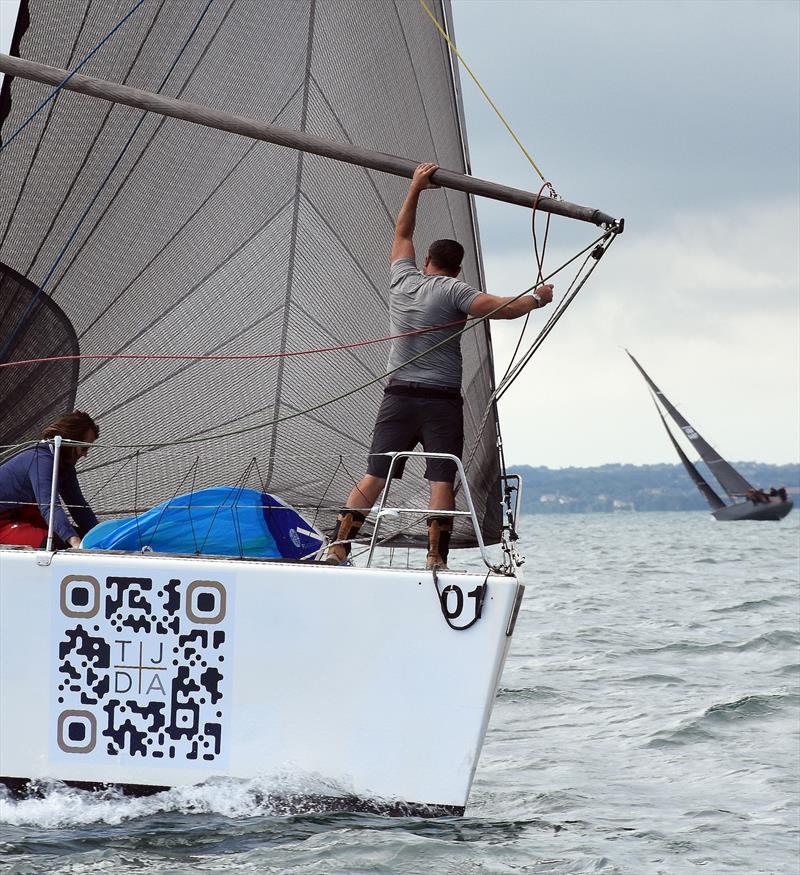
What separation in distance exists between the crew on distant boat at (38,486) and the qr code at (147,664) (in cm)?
56

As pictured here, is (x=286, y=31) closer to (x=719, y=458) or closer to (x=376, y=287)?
(x=376, y=287)

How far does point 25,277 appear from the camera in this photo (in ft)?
19.1

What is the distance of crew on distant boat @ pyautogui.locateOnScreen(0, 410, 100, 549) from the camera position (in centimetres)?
454

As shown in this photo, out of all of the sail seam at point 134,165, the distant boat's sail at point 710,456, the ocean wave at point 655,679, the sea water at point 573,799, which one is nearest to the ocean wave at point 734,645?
the sea water at point 573,799

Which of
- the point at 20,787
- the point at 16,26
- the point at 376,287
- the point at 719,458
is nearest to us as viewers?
the point at 20,787

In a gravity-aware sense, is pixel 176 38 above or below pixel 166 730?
above

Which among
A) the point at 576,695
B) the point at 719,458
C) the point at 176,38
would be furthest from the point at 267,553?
the point at 719,458

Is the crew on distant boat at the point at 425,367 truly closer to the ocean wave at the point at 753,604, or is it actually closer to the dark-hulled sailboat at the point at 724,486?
the ocean wave at the point at 753,604

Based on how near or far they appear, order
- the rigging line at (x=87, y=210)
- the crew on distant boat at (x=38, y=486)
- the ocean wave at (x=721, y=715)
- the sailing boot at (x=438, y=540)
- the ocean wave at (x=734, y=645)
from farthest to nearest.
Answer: the ocean wave at (x=734, y=645), the ocean wave at (x=721, y=715), the rigging line at (x=87, y=210), the crew on distant boat at (x=38, y=486), the sailing boot at (x=438, y=540)

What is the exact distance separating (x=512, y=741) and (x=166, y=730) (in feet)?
8.80

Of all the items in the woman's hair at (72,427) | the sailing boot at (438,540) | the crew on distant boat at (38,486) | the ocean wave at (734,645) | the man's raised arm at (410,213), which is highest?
the man's raised arm at (410,213)

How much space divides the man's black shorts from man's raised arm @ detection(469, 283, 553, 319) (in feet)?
1.00

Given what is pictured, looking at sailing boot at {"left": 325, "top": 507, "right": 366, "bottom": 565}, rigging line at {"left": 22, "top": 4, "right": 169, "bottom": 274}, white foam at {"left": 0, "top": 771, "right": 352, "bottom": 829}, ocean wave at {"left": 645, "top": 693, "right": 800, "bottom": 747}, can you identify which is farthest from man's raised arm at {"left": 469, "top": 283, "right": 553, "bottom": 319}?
ocean wave at {"left": 645, "top": 693, "right": 800, "bottom": 747}

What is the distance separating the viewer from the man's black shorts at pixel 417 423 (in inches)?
175
